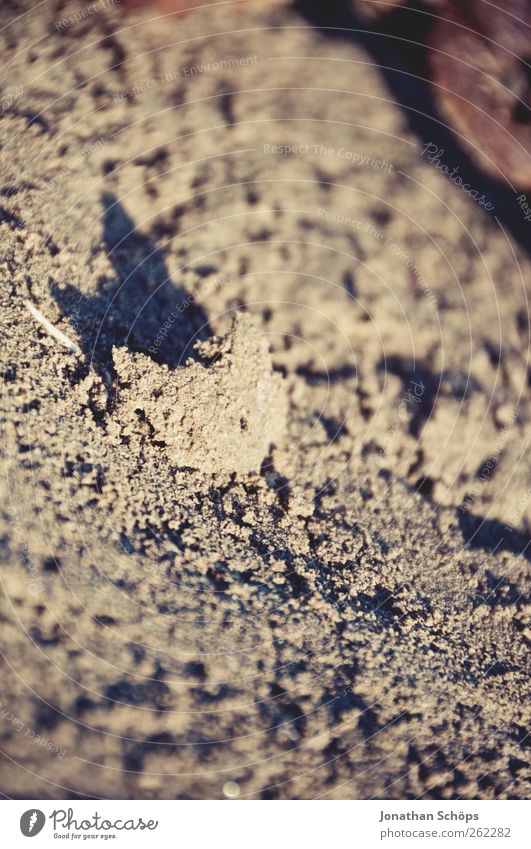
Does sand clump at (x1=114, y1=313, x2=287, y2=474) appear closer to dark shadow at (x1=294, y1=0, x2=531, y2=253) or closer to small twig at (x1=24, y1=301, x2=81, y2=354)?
small twig at (x1=24, y1=301, x2=81, y2=354)

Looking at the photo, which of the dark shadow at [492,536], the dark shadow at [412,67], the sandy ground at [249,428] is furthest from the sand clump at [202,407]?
the dark shadow at [412,67]

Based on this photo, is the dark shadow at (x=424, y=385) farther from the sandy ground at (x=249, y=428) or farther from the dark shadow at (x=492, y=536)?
the dark shadow at (x=492, y=536)

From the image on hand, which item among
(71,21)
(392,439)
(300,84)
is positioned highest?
(71,21)

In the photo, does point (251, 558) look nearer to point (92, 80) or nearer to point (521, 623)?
point (521, 623)

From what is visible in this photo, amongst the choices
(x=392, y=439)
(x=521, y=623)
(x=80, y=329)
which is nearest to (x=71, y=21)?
(x=80, y=329)

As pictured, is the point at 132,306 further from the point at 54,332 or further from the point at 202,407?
the point at 202,407
